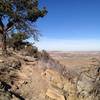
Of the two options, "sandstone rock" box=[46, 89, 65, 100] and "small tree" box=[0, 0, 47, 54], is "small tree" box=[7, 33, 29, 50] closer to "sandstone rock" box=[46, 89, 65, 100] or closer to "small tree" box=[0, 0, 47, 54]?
"small tree" box=[0, 0, 47, 54]

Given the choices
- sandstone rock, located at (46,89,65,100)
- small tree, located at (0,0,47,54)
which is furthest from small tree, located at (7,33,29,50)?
sandstone rock, located at (46,89,65,100)

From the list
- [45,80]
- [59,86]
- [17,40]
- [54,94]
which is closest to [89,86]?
[59,86]

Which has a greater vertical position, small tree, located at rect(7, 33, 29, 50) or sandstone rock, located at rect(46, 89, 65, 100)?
small tree, located at rect(7, 33, 29, 50)

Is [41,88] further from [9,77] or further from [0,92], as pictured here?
[0,92]

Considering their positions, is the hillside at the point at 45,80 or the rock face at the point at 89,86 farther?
the rock face at the point at 89,86

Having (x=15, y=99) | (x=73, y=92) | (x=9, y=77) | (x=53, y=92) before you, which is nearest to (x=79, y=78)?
(x=73, y=92)

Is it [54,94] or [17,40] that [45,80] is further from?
[17,40]

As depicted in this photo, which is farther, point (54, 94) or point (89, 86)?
point (89, 86)

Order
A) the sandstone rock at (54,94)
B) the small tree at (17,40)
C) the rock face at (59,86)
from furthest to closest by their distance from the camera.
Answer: the small tree at (17,40), the rock face at (59,86), the sandstone rock at (54,94)

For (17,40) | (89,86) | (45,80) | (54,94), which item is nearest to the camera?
(54,94)

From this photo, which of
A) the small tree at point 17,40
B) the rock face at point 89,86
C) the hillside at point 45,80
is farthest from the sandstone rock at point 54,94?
the small tree at point 17,40

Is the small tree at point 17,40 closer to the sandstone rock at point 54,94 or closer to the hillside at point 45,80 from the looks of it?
the hillside at point 45,80

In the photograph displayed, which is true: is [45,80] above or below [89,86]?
above

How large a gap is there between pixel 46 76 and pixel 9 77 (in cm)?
302
